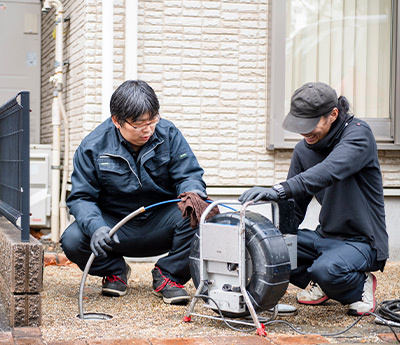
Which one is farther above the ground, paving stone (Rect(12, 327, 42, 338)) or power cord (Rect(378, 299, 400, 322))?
power cord (Rect(378, 299, 400, 322))

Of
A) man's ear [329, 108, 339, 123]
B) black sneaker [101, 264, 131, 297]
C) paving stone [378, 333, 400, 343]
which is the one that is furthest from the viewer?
black sneaker [101, 264, 131, 297]

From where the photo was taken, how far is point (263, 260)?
343 centimetres

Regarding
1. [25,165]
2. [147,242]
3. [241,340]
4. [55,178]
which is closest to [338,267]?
[241,340]

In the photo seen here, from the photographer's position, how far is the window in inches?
262

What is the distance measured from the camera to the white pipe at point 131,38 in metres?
6.00

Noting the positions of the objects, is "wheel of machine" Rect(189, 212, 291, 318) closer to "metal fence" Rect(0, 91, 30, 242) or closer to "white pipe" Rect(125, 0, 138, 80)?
"metal fence" Rect(0, 91, 30, 242)

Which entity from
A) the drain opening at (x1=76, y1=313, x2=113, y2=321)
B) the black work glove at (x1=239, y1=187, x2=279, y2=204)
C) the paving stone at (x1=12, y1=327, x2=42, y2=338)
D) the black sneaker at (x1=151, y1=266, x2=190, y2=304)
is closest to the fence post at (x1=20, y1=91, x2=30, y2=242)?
the paving stone at (x1=12, y1=327, x2=42, y2=338)

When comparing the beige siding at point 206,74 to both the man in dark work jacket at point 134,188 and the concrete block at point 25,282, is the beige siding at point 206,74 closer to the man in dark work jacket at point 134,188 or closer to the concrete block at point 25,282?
the man in dark work jacket at point 134,188

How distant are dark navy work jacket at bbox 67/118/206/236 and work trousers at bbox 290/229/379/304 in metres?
0.80

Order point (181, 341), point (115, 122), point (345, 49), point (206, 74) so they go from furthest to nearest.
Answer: point (345, 49) < point (206, 74) < point (115, 122) < point (181, 341)

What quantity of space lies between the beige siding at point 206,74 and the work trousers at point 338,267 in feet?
7.48

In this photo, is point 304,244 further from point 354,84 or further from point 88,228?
point 354,84

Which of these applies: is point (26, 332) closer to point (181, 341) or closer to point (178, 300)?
point (181, 341)

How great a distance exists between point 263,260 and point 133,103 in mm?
1261
